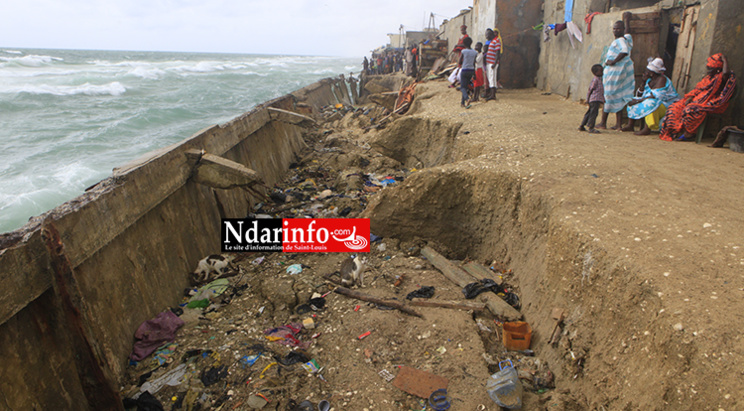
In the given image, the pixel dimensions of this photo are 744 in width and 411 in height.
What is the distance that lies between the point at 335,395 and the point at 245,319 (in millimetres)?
1301

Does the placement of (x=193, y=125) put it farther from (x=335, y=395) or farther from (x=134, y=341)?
(x=335, y=395)

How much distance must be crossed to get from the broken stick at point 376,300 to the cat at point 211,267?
135 cm

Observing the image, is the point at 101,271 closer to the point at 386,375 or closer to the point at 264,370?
the point at 264,370

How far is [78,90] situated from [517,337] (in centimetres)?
2705

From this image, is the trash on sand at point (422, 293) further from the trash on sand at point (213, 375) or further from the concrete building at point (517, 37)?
the concrete building at point (517, 37)

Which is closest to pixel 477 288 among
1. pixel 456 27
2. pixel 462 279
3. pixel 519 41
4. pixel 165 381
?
pixel 462 279

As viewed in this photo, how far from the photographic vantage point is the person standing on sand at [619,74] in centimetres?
612

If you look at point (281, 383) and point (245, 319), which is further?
point (245, 319)

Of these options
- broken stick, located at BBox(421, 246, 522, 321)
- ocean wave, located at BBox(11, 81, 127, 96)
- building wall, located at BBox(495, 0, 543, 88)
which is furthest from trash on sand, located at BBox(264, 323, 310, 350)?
ocean wave, located at BBox(11, 81, 127, 96)

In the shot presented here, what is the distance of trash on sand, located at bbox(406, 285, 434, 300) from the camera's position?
3.97 meters

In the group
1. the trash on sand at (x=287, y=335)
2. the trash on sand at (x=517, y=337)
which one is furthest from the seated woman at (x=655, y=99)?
the trash on sand at (x=287, y=335)

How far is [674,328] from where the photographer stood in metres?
2.10

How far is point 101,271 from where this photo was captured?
3072 millimetres

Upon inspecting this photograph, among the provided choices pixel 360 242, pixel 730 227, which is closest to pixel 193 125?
pixel 360 242
